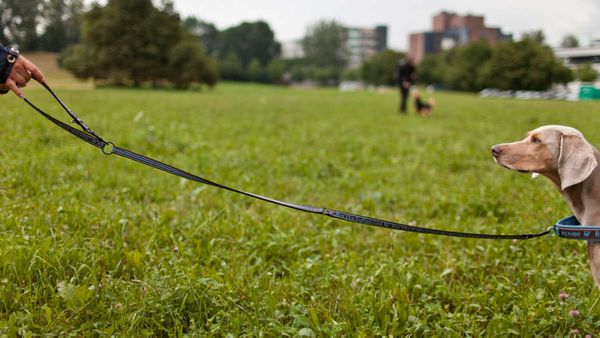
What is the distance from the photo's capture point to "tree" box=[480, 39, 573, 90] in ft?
192

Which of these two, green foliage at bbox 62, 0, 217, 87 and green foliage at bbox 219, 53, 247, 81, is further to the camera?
green foliage at bbox 219, 53, 247, 81

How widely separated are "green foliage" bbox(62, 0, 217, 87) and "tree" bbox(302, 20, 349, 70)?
74366 millimetres

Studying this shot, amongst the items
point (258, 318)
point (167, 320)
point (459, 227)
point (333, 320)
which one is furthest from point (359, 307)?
point (459, 227)

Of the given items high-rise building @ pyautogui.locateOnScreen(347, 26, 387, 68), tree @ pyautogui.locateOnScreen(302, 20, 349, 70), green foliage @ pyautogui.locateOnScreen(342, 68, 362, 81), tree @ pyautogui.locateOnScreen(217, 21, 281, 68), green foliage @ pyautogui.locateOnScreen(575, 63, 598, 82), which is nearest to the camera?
green foliage @ pyautogui.locateOnScreen(575, 63, 598, 82)

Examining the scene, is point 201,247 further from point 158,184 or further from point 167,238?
point 158,184

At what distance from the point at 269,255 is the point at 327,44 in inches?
4419

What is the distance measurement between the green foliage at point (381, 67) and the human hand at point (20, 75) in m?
85.5

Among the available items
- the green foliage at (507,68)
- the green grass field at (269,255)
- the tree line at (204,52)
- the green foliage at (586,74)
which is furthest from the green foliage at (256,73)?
the green grass field at (269,255)

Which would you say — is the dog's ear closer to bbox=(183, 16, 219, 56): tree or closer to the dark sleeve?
the dark sleeve

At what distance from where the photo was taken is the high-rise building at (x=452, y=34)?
129 meters

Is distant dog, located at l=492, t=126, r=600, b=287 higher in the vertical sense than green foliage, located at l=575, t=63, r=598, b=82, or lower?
lower

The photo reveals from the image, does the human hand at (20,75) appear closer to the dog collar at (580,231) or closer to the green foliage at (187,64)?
the dog collar at (580,231)

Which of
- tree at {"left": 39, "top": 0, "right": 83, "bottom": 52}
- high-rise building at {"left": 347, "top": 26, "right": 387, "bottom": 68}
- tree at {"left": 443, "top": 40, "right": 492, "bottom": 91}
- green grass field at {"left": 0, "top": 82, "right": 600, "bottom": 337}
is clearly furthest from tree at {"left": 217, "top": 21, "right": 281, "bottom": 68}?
green grass field at {"left": 0, "top": 82, "right": 600, "bottom": 337}

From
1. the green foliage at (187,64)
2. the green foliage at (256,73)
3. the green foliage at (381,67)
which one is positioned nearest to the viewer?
the green foliage at (187,64)
